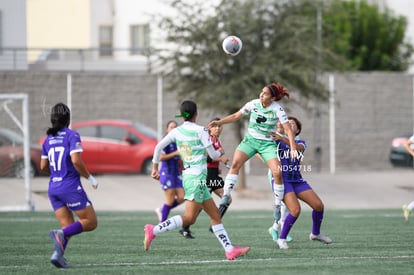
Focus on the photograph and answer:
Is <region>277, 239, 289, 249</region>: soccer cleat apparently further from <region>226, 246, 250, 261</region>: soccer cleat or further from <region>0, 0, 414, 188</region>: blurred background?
<region>0, 0, 414, 188</region>: blurred background

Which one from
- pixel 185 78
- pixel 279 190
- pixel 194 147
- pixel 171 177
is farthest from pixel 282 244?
pixel 185 78

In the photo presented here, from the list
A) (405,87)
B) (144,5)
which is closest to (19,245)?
(405,87)

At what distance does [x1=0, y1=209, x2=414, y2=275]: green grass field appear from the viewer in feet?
33.9

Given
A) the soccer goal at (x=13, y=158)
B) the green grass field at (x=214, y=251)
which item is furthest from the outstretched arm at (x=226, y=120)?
A: the soccer goal at (x=13, y=158)

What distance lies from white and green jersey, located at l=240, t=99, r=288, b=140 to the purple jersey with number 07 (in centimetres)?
320

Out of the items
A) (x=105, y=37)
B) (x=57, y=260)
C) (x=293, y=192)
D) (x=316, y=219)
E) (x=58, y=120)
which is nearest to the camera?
(x=57, y=260)

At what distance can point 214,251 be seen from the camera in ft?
40.4

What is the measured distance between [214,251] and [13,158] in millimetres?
12797

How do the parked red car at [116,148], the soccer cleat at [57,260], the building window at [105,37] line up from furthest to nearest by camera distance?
the building window at [105,37] → the parked red car at [116,148] → the soccer cleat at [57,260]

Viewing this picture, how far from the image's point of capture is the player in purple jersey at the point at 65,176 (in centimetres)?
1047

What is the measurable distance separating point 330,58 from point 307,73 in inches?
68.4

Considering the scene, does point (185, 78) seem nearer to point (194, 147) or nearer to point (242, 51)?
point (242, 51)

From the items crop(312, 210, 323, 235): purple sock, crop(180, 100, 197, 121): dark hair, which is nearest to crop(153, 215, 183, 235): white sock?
crop(180, 100, 197, 121): dark hair

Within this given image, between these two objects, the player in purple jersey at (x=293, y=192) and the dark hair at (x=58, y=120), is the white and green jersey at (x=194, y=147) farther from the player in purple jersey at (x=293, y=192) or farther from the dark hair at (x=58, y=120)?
the player in purple jersey at (x=293, y=192)
